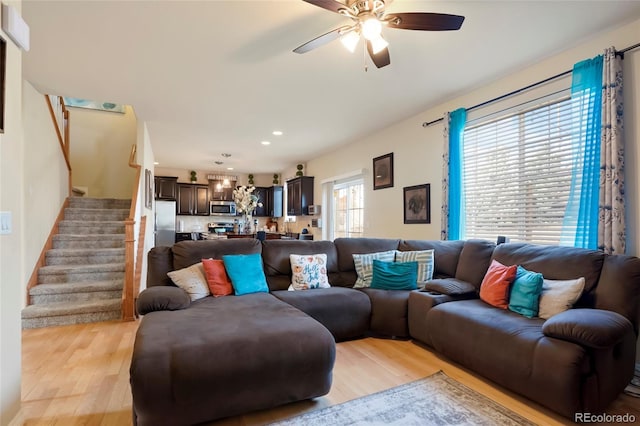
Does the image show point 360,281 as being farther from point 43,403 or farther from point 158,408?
point 43,403

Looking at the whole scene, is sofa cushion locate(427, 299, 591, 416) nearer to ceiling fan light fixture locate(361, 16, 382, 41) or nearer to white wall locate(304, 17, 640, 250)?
white wall locate(304, 17, 640, 250)

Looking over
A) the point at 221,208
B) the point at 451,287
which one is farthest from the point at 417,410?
the point at 221,208

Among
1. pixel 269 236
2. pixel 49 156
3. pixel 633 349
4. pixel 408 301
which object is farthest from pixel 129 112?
pixel 633 349

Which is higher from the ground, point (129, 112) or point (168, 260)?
point (129, 112)

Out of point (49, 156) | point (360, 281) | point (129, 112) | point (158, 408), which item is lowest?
point (158, 408)

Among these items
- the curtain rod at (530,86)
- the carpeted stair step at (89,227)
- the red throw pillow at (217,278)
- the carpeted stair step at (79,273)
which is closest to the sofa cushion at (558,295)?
the curtain rod at (530,86)

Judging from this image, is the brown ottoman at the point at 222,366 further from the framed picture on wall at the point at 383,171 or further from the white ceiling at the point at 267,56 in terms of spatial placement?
the framed picture on wall at the point at 383,171

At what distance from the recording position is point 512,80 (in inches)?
132

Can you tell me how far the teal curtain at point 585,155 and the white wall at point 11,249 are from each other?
3.91 m

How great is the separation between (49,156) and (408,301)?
5.10 meters

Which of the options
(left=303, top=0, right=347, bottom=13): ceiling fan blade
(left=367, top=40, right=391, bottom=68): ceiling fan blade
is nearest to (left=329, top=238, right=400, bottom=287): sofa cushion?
(left=367, top=40, right=391, bottom=68): ceiling fan blade

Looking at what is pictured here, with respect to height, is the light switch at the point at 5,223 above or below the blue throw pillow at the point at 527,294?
above

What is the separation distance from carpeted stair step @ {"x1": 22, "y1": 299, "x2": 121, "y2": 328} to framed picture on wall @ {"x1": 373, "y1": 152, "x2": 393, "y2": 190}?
156 inches

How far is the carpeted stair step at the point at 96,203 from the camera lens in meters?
5.48
